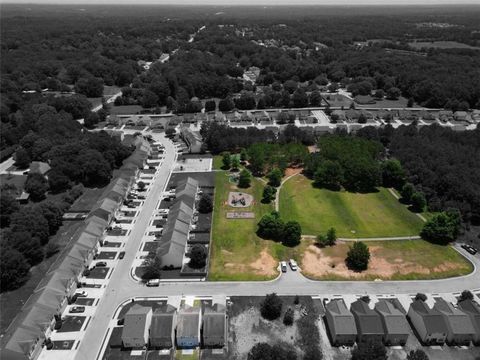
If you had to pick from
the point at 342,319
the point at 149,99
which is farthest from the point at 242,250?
the point at 149,99

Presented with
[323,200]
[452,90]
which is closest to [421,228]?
[323,200]

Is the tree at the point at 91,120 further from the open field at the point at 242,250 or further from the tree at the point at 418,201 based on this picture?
the tree at the point at 418,201

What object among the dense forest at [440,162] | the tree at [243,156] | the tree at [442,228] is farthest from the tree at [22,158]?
the tree at [442,228]

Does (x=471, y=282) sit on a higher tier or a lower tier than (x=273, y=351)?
lower

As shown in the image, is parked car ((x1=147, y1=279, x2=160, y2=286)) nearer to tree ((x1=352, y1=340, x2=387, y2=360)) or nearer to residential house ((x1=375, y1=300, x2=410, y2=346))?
tree ((x1=352, y1=340, x2=387, y2=360))

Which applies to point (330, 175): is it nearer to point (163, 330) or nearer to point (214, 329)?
point (214, 329)

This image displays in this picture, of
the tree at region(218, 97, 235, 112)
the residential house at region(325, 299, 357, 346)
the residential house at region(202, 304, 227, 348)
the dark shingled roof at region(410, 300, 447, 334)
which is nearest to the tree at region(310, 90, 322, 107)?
the tree at region(218, 97, 235, 112)

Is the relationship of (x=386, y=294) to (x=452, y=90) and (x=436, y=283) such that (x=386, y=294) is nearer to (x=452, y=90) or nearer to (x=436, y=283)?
(x=436, y=283)
